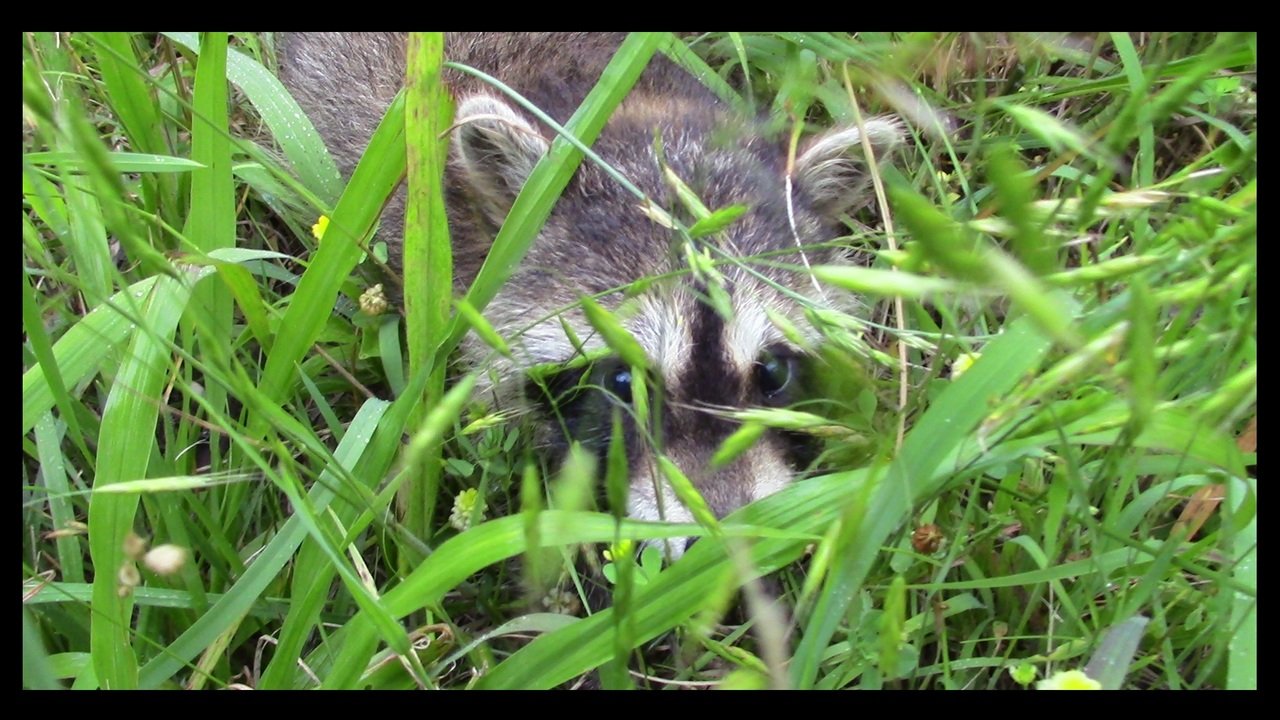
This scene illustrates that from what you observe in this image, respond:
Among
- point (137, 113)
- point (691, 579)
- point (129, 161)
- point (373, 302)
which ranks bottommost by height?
point (691, 579)

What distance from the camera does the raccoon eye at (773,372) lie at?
2750 mm

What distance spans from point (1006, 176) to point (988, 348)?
71 centimetres

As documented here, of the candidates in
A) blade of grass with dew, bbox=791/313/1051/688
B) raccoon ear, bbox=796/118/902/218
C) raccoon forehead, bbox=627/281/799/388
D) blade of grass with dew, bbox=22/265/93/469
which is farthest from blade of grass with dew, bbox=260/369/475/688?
raccoon ear, bbox=796/118/902/218

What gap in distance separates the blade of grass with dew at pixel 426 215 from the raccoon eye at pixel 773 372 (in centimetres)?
94

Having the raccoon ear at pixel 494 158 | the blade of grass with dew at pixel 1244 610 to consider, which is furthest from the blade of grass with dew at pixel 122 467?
the blade of grass with dew at pixel 1244 610

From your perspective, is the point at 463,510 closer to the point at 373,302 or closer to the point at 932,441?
the point at 373,302

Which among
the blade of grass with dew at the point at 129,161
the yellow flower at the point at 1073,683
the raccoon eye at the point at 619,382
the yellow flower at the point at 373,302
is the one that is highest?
the blade of grass with dew at the point at 129,161

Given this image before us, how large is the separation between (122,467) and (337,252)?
0.66 meters

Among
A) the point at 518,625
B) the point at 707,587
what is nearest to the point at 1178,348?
the point at 707,587

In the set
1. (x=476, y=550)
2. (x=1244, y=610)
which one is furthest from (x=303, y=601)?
(x=1244, y=610)

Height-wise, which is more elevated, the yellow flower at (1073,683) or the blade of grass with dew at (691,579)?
the blade of grass with dew at (691,579)

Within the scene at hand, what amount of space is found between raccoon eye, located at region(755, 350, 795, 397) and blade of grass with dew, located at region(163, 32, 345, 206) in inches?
60.8

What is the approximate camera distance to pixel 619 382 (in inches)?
109

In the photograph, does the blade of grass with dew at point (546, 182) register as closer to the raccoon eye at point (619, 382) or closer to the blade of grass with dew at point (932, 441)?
the raccoon eye at point (619, 382)
